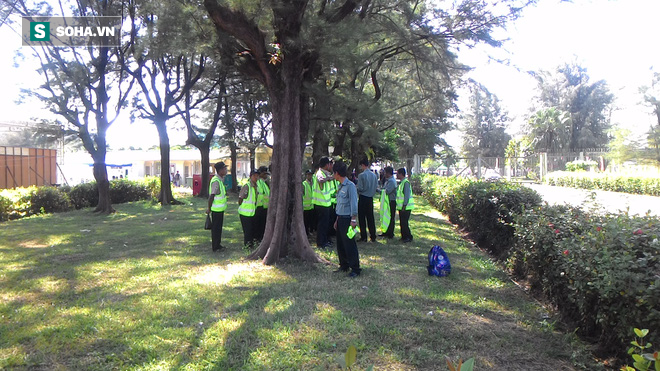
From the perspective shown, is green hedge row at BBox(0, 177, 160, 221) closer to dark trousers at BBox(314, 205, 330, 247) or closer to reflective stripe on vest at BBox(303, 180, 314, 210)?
reflective stripe on vest at BBox(303, 180, 314, 210)

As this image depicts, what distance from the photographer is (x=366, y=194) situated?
9273 mm

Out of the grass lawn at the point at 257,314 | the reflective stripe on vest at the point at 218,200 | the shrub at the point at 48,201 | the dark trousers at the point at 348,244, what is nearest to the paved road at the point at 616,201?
the grass lawn at the point at 257,314

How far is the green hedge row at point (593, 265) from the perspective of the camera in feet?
10.6

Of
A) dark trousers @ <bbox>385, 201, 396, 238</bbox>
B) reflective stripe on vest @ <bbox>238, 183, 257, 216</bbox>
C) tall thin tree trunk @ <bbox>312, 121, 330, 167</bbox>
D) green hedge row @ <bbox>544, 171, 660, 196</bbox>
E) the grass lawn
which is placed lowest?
the grass lawn

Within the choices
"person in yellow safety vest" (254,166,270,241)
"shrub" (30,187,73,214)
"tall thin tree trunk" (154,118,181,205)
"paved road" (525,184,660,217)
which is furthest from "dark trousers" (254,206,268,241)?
"tall thin tree trunk" (154,118,181,205)

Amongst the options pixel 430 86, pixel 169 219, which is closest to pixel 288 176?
pixel 430 86

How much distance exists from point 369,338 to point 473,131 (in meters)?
67.9

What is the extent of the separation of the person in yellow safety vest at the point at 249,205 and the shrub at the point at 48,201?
11.3 meters

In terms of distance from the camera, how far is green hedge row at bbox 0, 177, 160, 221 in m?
14.5

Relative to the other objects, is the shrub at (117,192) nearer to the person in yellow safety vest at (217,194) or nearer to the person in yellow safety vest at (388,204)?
the person in yellow safety vest at (217,194)

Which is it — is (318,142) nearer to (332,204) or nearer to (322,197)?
(332,204)

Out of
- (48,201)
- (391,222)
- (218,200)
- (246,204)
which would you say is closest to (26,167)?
(48,201)

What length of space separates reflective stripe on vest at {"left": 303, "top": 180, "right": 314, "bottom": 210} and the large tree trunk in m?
1.77

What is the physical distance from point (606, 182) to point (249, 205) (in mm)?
23509
